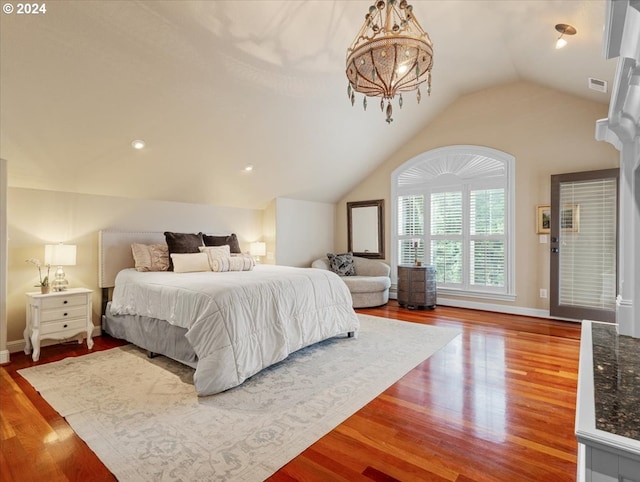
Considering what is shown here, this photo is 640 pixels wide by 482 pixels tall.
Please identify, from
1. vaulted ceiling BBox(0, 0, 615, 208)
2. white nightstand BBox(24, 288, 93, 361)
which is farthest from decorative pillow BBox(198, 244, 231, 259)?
white nightstand BBox(24, 288, 93, 361)

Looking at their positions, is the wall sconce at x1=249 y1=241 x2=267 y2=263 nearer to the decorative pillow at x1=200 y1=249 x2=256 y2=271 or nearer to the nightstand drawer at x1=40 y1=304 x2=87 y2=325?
the decorative pillow at x1=200 y1=249 x2=256 y2=271

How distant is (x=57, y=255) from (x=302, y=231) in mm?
3681

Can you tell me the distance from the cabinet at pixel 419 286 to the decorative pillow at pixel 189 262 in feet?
9.97

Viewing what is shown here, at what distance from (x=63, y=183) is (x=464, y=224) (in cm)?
534

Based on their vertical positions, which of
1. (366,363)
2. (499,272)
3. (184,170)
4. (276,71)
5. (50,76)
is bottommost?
(366,363)

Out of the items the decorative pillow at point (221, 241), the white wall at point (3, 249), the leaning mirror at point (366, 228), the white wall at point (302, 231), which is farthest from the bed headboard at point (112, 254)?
the leaning mirror at point (366, 228)

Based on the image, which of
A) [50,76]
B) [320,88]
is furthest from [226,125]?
[50,76]

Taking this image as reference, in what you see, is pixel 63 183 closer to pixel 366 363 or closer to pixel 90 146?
pixel 90 146

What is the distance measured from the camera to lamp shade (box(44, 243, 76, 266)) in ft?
10.8

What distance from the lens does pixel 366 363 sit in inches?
119

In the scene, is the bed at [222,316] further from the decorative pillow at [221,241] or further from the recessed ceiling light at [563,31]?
the recessed ceiling light at [563,31]

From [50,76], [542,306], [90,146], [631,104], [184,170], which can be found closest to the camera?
[631,104]

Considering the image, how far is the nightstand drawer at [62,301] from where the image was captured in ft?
10.4

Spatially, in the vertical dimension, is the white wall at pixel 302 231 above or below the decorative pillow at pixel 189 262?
above
